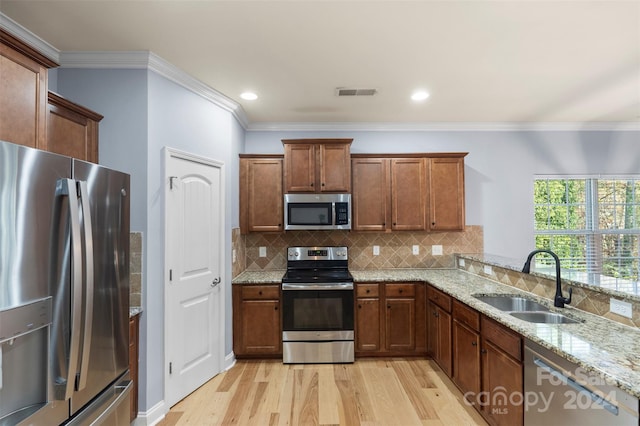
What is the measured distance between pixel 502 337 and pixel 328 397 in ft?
4.95

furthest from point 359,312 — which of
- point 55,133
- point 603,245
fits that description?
point 603,245

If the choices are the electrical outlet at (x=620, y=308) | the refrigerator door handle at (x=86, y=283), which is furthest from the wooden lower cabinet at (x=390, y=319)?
the refrigerator door handle at (x=86, y=283)

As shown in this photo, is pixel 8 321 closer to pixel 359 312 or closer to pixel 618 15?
pixel 359 312

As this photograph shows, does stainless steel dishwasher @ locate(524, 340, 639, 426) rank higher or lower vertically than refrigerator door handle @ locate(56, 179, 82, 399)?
lower

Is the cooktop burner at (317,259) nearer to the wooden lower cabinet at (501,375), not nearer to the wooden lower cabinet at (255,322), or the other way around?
the wooden lower cabinet at (255,322)

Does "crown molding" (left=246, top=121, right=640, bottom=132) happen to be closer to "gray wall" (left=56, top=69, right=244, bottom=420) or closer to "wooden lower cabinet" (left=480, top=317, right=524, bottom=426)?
"gray wall" (left=56, top=69, right=244, bottom=420)

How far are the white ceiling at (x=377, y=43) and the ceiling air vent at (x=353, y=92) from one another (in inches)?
2.3

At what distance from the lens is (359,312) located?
3328mm

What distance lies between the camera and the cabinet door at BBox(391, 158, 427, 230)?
366 centimetres

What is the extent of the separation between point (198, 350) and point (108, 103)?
2.22 metres

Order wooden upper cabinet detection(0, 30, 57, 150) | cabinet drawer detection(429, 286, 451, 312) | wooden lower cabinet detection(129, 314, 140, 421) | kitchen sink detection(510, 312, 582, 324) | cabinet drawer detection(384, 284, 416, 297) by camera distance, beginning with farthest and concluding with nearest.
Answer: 1. cabinet drawer detection(384, 284, 416, 297)
2. cabinet drawer detection(429, 286, 451, 312)
3. wooden lower cabinet detection(129, 314, 140, 421)
4. kitchen sink detection(510, 312, 582, 324)
5. wooden upper cabinet detection(0, 30, 57, 150)

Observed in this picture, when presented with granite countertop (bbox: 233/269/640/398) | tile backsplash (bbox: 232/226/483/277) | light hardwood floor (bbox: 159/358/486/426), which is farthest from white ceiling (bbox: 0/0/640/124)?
light hardwood floor (bbox: 159/358/486/426)

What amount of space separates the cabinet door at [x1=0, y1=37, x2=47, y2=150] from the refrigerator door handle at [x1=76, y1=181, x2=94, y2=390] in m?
0.45

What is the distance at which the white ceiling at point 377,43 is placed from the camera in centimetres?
182
